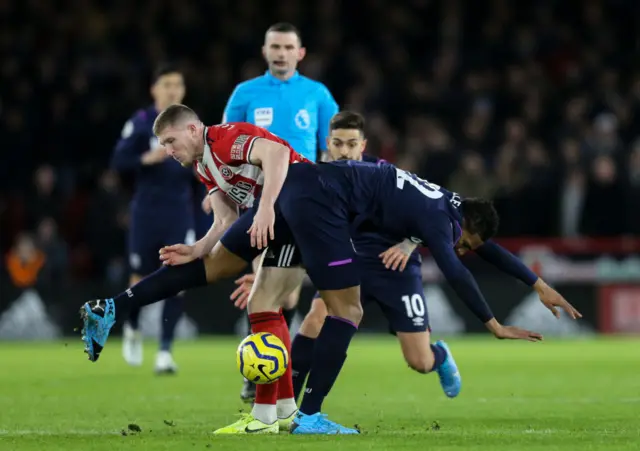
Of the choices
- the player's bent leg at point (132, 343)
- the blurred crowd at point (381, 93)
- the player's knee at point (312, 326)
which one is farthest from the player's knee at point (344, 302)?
the blurred crowd at point (381, 93)

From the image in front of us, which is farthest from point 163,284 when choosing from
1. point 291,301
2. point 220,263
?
point 291,301

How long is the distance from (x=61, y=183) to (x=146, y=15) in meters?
3.99

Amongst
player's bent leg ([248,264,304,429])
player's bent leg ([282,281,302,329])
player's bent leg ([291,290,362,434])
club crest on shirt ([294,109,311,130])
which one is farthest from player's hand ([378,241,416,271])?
club crest on shirt ([294,109,311,130])

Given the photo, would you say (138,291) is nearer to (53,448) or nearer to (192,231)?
(53,448)

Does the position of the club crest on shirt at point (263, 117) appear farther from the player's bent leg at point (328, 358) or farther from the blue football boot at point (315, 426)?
the blue football boot at point (315, 426)

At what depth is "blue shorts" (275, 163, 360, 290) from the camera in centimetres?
641

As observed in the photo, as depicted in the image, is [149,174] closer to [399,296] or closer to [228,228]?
[399,296]

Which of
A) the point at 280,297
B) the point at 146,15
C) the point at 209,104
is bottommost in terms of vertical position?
the point at 280,297

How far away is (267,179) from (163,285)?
2.74 feet

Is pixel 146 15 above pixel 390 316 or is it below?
above

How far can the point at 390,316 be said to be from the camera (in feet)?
27.2

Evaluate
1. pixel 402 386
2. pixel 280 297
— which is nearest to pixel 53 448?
pixel 280 297

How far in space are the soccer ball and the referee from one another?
7.23ft

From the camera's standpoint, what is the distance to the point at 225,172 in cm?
662
